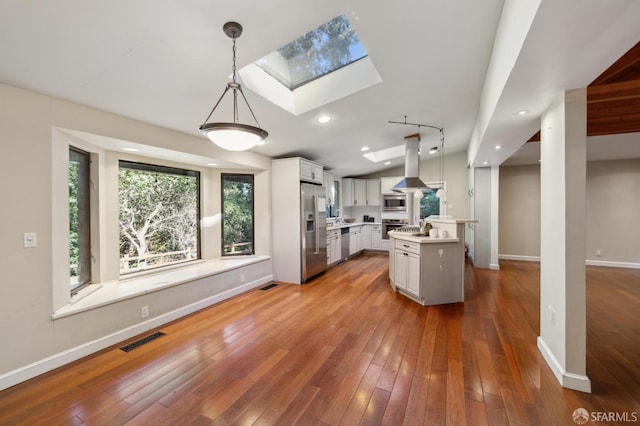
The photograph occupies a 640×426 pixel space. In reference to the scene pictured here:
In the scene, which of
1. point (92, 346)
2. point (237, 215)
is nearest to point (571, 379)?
point (92, 346)

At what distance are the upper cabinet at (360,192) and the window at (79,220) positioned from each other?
612 cm

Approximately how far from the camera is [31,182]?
2.12 metres

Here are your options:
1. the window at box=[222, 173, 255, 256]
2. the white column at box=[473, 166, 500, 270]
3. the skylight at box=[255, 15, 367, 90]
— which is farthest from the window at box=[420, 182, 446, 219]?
the skylight at box=[255, 15, 367, 90]

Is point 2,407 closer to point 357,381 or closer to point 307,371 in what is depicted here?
point 307,371

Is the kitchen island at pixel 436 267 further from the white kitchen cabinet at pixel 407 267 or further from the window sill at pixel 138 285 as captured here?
the window sill at pixel 138 285

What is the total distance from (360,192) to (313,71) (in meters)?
5.31

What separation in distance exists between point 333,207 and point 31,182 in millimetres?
6028

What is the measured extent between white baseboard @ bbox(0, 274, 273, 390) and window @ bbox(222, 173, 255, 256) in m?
1.08

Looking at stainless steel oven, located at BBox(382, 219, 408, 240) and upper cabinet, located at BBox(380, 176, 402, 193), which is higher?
upper cabinet, located at BBox(380, 176, 402, 193)

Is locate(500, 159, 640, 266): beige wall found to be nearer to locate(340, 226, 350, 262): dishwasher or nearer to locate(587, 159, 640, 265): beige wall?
locate(587, 159, 640, 265): beige wall

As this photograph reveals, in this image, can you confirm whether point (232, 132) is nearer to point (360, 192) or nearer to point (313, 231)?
point (313, 231)

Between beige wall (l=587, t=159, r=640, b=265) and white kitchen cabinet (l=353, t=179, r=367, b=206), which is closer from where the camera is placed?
beige wall (l=587, t=159, r=640, b=265)

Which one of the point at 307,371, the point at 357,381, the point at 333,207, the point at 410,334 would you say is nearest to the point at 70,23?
the point at 307,371

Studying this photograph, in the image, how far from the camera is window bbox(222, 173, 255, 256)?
182 inches
